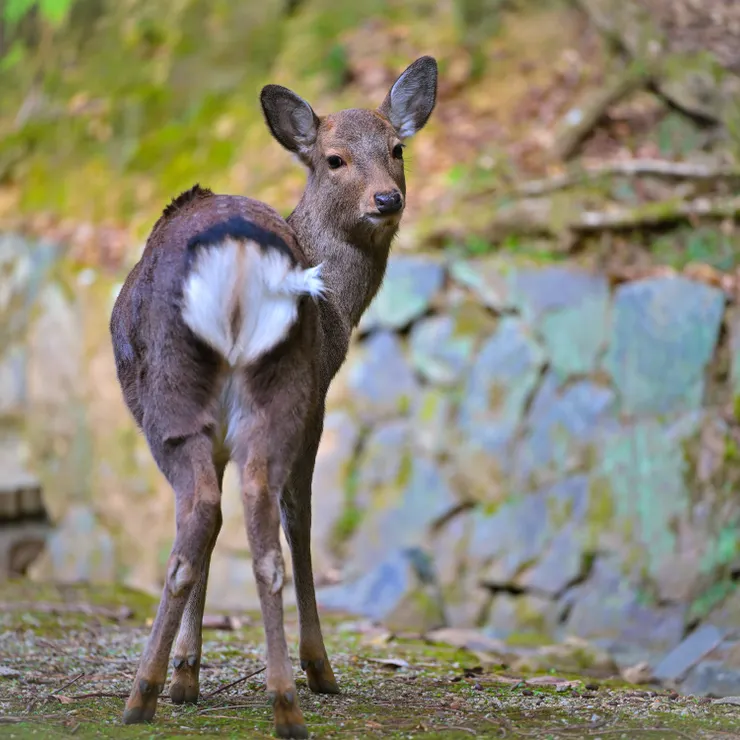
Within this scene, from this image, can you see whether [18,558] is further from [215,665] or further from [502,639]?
[215,665]

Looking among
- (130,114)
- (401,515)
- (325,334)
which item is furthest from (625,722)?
(130,114)

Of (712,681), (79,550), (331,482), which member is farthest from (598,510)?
(79,550)

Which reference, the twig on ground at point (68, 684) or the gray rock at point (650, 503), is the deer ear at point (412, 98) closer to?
the twig on ground at point (68, 684)

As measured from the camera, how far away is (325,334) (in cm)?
456

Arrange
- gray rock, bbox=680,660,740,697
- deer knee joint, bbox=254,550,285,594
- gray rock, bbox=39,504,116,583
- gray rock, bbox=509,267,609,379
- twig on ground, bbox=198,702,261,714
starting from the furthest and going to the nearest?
gray rock, bbox=39,504,116,583
gray rock, bbox=509,267,609,379
gray rock, bbox=680,660,740,697
twig on ground, bbox=198,702,261,714
deer knee joint, bbox=254,550,285,594

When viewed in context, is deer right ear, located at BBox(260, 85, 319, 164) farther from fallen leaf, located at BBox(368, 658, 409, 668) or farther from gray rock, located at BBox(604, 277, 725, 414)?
gray rock, located at BBox(604, 277, 725, 414)

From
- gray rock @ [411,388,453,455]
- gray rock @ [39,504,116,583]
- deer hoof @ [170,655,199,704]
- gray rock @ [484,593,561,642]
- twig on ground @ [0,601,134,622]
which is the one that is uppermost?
gray rock @ [411,388,453,455]

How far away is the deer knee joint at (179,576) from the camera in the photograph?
12.2ft

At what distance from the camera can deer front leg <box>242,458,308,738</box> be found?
3564 millimetres

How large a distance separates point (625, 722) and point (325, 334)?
182 cm

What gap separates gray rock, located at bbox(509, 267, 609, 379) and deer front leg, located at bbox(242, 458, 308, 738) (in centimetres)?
480

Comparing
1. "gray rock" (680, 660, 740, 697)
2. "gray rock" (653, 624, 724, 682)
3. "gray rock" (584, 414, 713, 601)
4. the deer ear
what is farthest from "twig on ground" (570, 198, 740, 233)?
"gray rock" (680, 660, 740, 697)

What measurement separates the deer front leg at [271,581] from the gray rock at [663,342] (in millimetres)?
4736

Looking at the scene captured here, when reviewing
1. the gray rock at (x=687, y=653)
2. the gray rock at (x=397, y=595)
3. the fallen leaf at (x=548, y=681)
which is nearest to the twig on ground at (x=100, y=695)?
the fallen leaf at (x=548, y=681)
